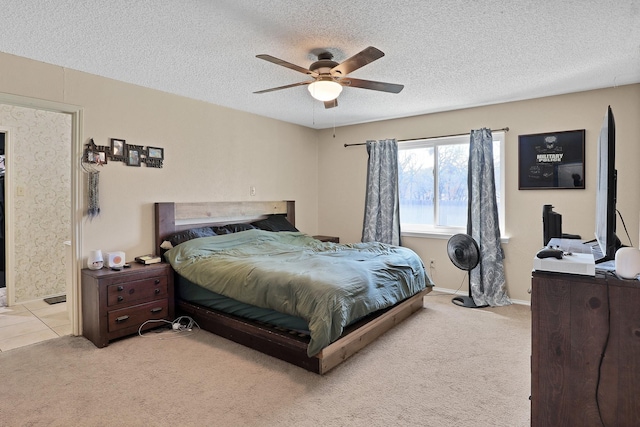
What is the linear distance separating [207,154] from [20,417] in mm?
2862

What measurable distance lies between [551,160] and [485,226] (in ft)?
3.20

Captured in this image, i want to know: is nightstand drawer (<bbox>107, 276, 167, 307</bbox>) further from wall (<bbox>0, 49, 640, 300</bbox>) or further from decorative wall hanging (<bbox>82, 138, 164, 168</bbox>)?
decorative wall hanging (<bbox>82, 138, 164, 168</bbox>)

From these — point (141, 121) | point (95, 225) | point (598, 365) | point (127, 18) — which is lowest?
point (598, 365)

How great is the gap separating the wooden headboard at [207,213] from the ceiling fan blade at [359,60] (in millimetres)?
2276

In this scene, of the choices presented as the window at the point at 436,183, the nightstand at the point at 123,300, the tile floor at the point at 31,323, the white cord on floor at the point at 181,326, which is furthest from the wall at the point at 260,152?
the tile floor at the point at 31,323

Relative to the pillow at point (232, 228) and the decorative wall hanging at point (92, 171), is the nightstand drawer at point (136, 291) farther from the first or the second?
the pillow at point (232, 228)

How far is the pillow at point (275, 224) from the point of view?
183 inches

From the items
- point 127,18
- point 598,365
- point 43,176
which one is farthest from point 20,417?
point 43,176

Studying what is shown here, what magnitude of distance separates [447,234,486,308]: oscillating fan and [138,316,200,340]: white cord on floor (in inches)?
112

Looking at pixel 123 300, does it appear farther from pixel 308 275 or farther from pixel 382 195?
pixel 382 195

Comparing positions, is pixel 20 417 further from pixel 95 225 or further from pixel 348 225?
pixel 348 225

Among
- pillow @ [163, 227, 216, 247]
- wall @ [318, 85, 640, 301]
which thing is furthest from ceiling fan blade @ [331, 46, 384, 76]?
wall @ [318, 85, 640, 301]

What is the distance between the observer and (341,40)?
8.12ft

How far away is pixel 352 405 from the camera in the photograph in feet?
6.86
